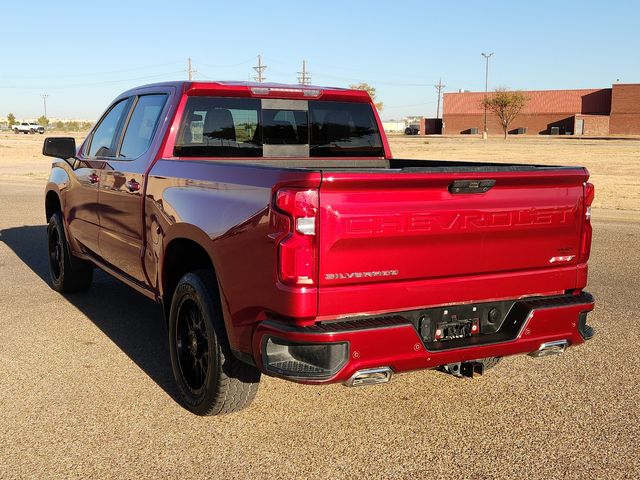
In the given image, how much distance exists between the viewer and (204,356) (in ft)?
14.3

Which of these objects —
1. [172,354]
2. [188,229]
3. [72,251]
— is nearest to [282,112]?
[188,229]

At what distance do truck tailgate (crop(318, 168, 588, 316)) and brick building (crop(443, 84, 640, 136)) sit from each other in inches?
3666

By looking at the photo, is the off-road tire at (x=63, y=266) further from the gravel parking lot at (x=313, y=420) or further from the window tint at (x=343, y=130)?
the window tint at (x=343, y=130)

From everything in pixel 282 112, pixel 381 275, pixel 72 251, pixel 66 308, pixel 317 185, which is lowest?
pixel 66 308

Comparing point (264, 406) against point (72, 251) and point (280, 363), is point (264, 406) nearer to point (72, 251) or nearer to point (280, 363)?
point (280, 363)

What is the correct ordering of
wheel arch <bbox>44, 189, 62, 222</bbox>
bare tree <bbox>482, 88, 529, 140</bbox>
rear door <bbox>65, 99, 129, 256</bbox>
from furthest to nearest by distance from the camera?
bare tree <bbox>482, 88, 529, 140</bbox>
wheel arch <bbox>44, 189, 62, 222</bbox>
rear door <bbox>65, 99, 129, 256</bbox>

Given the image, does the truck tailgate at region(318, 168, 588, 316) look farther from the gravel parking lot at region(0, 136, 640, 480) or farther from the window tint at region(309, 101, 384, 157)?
the window tint at region(309, 101, 384, 157)

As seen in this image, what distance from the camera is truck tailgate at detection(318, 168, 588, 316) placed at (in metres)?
3.42

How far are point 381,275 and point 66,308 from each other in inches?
176

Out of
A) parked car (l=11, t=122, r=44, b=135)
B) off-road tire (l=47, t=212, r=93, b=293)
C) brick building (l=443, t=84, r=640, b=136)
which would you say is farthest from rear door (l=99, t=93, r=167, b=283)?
parked car (l=11, t=122, r=44, b=135)

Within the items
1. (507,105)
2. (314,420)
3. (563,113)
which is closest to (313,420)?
(314,420)

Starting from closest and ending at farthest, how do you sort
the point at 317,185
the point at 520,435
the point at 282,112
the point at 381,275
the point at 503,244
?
the point at 317,185 < the point at 381,275 < the point at 503,244 < the point at 520,435 < the point at 282,112

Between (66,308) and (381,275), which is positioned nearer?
(381,275)

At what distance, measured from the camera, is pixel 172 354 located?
15.3 feet
